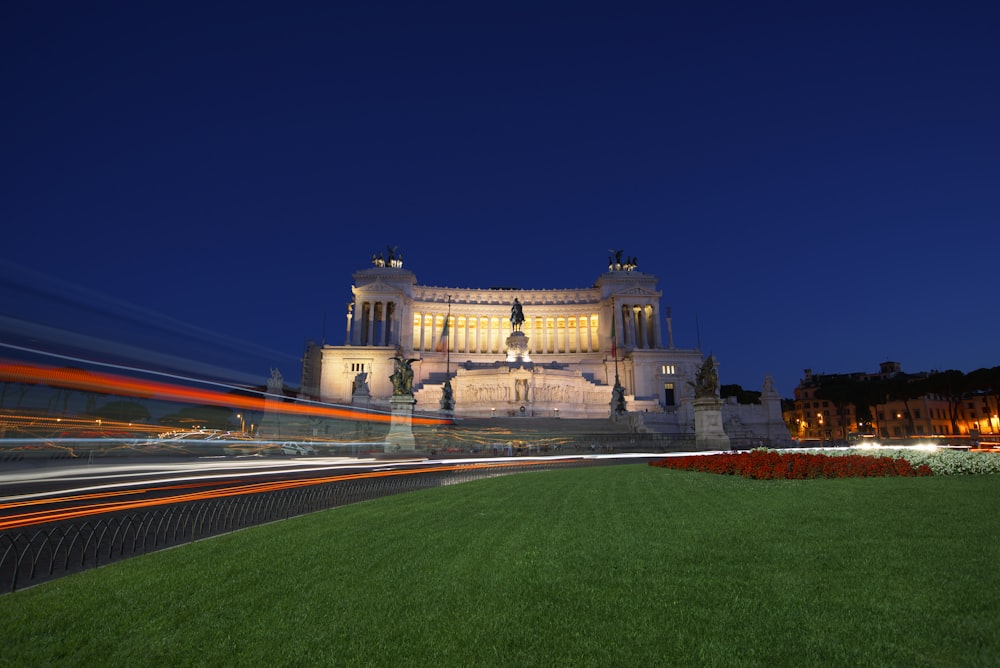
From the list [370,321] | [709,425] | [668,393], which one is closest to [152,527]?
[709,425]

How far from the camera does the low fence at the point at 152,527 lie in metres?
8.86

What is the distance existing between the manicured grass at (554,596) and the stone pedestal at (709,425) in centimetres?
2814

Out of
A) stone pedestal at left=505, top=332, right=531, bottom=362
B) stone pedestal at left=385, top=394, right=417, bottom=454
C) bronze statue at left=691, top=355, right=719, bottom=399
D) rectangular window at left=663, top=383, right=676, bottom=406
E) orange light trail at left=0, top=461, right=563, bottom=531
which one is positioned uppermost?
stone pedestal at left=505, top=332, right=531, bottom=362

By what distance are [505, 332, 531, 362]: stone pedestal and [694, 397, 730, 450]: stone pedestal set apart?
152 ft

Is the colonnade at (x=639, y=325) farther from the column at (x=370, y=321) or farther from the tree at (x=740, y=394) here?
the column at (x=370, y=321)

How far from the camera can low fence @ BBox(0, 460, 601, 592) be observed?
8859mm

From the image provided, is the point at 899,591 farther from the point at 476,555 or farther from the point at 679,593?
the point at 476,555

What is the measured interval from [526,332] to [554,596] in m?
110

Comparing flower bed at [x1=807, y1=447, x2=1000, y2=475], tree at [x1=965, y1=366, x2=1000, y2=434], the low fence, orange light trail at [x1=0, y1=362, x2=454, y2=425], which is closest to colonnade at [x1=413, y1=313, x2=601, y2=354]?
tree at [x1=965, y1=366, x2=1000, y2=434]

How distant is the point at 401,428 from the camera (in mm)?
42750

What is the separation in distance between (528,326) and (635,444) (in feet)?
237

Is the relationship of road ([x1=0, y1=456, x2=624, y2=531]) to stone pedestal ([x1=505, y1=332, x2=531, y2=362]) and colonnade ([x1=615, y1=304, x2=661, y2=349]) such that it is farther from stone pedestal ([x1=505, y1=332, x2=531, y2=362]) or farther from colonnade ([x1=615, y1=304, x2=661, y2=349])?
colonnade ([x1=615, y1=304, x2=661, y2=349])

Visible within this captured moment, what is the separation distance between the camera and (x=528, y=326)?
11712 cm

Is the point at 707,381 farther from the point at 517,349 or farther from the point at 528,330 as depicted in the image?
the point at 528,330
